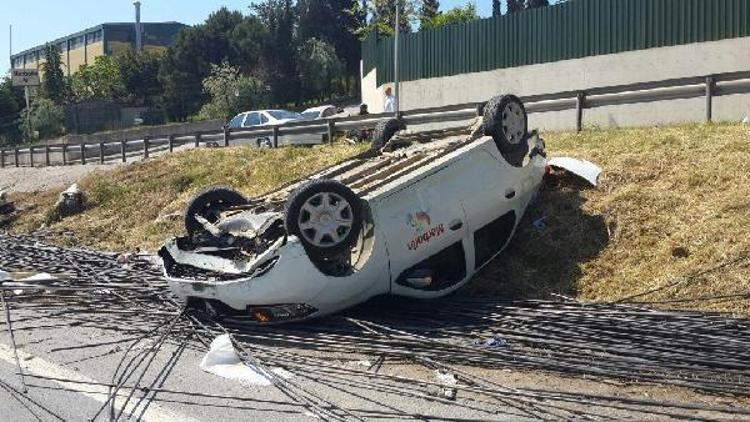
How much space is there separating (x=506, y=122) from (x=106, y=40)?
91.3m

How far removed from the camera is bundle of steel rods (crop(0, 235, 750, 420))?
16.9ft

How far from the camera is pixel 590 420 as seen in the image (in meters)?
4.77

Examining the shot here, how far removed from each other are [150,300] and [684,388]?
17.1 ft

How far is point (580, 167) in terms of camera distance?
9.42 m

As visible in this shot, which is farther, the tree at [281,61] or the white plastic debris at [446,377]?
the tree at [281,61]

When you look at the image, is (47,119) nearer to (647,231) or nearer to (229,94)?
(229,94)

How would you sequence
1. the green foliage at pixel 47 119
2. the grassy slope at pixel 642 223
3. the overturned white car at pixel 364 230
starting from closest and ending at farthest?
the overturned white car at pixel 364 230, the grassy slope at pixel 642 223, the green foliage at pixel 47 119

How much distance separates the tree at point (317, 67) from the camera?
2527 inches

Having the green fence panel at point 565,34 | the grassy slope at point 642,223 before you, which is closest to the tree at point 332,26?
the green fence panel at point 565,34

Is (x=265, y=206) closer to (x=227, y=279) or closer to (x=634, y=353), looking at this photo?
(x=227, y=279)

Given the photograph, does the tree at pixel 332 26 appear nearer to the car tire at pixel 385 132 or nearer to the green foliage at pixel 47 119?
the green foliage at pixel 47 119

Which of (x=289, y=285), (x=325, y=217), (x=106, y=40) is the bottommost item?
(x=289, y=285)

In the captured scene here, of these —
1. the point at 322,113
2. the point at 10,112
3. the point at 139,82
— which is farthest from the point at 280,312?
the point at 10,112

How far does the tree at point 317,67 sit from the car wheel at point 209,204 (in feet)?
186
